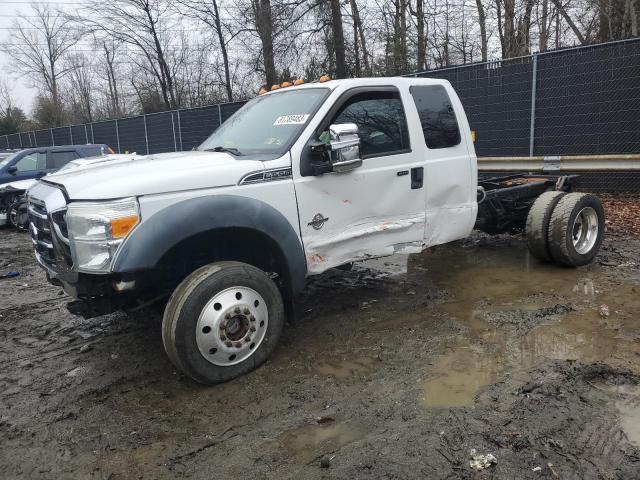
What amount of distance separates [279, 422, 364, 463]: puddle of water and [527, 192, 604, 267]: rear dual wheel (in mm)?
3712

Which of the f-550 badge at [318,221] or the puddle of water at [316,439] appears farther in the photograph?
the f-550 badge at [318,221]

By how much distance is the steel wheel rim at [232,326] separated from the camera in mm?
3555

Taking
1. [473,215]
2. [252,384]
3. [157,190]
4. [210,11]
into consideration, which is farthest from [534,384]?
[210,11]

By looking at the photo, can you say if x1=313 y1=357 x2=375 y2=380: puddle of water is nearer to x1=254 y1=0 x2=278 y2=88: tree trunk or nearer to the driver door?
the driver door

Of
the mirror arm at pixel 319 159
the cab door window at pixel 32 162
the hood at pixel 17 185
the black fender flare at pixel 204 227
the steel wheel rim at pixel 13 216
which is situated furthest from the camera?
the cab door window at pixel 32 162

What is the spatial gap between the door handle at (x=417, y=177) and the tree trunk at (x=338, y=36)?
15.0 metres

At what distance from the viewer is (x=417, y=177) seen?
15.8ft

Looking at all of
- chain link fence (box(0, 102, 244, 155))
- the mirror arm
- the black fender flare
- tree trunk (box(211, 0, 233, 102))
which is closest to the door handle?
the mirror arm

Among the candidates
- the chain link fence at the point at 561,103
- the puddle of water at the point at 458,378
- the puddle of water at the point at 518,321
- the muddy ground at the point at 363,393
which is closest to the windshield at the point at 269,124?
the muddy ground at the point at 363,393

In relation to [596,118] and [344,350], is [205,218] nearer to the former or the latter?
[344,350]

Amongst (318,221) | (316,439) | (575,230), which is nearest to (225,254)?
(318,221)

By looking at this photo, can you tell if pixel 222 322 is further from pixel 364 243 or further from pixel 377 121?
pixel 377 121

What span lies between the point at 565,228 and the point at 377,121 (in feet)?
8.40

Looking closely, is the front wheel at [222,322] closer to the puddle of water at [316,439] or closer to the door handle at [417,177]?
the puddle of water at [316,439]
